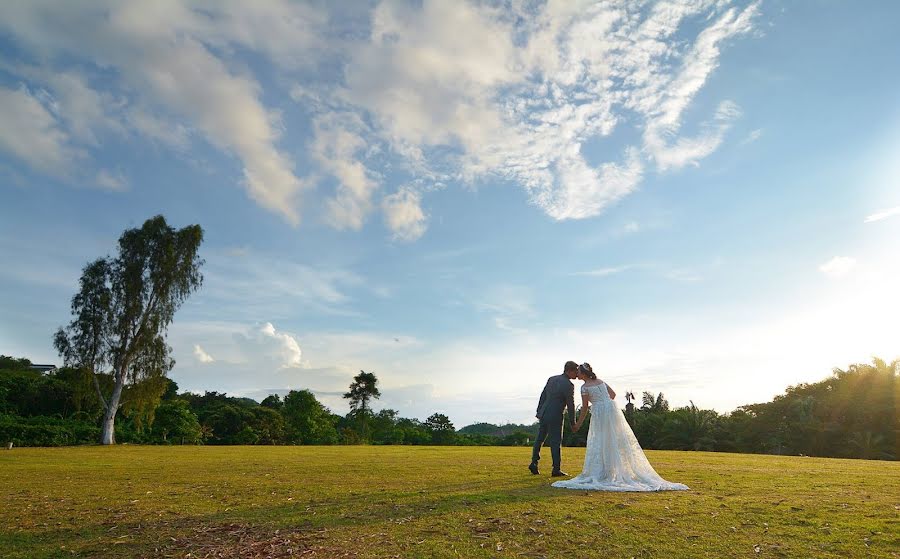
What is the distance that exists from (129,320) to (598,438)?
1539 inches

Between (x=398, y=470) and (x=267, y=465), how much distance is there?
5255 mm

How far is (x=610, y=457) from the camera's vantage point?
483 inches

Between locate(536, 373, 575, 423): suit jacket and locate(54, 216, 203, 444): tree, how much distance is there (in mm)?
35538

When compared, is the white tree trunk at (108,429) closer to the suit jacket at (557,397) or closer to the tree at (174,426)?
→ the tree at (174,426)

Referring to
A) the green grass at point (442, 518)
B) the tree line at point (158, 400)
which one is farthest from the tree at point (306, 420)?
the green grass at point (442, 518)

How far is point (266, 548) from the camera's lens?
666cm

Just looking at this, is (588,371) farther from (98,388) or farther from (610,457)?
(98,388)

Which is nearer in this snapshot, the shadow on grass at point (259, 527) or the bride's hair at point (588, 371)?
the shadow on grass at point (259, 527)

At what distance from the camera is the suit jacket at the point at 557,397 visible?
14.3m

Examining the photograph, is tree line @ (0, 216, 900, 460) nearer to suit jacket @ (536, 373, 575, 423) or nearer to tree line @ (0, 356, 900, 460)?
tree line @ (0, 356, 900, 460)

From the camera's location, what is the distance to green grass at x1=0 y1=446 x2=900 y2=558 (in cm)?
655

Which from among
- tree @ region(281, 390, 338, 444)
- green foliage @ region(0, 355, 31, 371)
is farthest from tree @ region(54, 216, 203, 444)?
green foliage @ region(0, 355, 31, 371)

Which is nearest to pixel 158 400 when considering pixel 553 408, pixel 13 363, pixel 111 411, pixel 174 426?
pixel 111 411

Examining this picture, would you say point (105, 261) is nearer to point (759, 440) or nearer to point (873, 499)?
point (873, 499)
